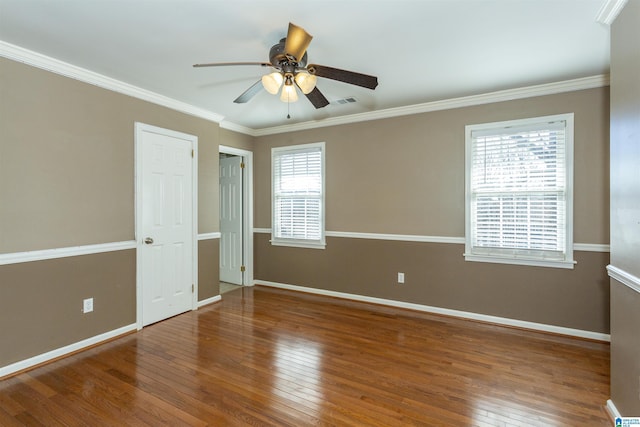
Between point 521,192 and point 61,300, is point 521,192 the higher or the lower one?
the higher one

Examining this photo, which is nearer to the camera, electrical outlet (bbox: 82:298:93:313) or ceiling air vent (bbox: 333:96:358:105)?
electrical outlet (bbox: 82:298:93:313)

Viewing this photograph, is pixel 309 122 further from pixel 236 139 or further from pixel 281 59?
pixel 281 59

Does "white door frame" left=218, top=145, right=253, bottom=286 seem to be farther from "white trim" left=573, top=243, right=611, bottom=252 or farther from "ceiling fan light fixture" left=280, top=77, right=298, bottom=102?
"white trim" left=573, top=243, right=611, bottom=252

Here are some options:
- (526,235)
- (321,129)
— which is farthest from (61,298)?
(526,235)

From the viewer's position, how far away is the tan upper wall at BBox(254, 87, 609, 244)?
9.98 feet

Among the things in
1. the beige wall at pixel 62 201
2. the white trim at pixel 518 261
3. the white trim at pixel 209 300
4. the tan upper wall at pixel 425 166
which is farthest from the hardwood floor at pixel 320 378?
the tan upper wall at pixel 425 166

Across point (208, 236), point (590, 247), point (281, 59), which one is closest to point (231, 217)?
point (208, 236)

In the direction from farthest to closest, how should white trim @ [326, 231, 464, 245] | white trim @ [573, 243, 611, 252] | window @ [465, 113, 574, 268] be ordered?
white trim @ [326, 231, 464, 245] → window @ [465, 113, 574, 268] → white trim @ [573, 243, 611, 252]

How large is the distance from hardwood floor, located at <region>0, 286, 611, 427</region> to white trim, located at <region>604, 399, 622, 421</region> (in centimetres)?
6

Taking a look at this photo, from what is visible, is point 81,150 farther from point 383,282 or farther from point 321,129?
point 383,282

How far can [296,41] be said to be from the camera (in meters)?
1.89

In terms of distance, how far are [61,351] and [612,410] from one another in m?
4.13

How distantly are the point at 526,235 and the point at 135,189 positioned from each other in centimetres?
416

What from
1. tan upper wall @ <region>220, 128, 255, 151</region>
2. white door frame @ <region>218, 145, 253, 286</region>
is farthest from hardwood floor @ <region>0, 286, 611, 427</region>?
tan upper wall @ <region>220, 128, 255, 151</region>
